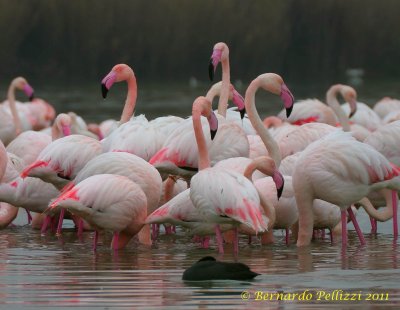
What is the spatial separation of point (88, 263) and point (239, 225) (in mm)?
1159

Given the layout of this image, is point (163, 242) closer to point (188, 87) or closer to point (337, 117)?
point (337, 117)

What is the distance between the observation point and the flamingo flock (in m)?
9.22

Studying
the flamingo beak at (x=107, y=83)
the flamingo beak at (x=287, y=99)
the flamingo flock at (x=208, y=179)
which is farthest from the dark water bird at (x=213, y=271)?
the flamingo beak at (x=107, y=83)

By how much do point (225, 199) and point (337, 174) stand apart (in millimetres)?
1153

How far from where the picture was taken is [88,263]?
350 inches

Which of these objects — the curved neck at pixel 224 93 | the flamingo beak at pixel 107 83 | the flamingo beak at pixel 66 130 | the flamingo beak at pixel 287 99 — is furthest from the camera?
the flamingo beak at pixel 66 130

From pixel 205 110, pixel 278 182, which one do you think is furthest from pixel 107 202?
pixel 278 182

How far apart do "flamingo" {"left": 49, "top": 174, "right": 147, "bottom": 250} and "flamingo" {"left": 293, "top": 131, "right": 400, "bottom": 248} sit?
4.17 feet

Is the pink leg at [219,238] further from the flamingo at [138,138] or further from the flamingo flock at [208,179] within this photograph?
the flamingo at [138,138]

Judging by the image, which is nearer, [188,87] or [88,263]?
[88,263]

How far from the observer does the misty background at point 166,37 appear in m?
32.7

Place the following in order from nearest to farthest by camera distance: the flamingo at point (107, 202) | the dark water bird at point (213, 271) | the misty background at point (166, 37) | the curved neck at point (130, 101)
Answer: the dark water bird at point (213, 271) < the flamingo at point (107, 202) < the curved neck at point (130, 101) < the misty background at point (166, 37)

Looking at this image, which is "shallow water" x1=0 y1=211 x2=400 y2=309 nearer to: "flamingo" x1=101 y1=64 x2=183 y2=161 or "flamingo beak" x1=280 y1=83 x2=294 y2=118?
"flamingo" x1=101 y1=64 x2=183 y2=161

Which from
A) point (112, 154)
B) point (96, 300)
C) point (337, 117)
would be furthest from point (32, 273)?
point (337, 117)
